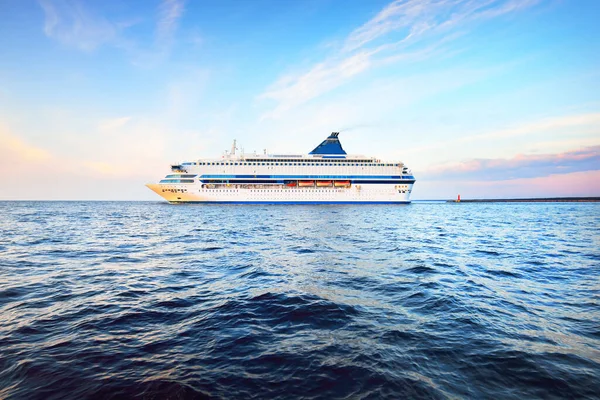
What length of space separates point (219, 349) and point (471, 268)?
9905 mm

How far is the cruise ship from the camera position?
2721 inches

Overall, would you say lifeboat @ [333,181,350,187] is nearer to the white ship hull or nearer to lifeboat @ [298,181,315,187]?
the white ship hull

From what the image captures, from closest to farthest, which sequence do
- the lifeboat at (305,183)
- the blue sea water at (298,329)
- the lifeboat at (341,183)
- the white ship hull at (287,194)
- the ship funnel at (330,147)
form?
the blue sea water at (298,329), the white ship hull at (287,194), the lifeboat at (305,183), the lifeboat at (341,183), the ship funnel at (330,147)

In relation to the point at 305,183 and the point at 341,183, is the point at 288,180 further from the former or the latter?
the point at 341,183

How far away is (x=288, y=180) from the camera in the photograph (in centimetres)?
7250

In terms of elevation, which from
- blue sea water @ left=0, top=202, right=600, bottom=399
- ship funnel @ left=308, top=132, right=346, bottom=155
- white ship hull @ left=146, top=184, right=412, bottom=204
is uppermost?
ship funnel @ left=308, top=132, right=346, bottom=155

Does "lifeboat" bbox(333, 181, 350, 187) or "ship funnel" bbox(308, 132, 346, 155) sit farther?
"ship funnel" bbox(308, 132, 346, 155)

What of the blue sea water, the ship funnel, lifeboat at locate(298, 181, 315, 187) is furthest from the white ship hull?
the blue sea water

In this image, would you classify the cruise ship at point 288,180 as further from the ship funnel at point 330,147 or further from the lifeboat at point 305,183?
the ship funnel at point 330,147

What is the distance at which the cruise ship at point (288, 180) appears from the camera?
227 feet

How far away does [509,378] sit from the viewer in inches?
153

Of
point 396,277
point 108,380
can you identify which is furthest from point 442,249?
point 108,380

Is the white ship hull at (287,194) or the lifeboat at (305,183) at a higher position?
the lifeboat at (305,183)

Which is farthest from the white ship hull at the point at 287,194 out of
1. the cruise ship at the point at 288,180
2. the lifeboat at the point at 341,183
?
the lifeboat at the point at 341,183
